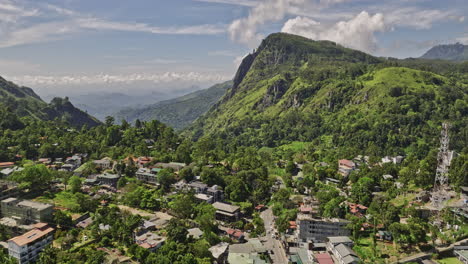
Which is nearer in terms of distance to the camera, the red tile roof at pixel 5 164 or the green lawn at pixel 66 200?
the green lawn at pixel 66 200

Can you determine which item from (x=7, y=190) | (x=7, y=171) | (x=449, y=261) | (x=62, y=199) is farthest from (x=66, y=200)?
(x=449, y=261)

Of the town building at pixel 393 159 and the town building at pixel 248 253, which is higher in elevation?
the town building at pixel 393 159

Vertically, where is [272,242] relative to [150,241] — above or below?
below

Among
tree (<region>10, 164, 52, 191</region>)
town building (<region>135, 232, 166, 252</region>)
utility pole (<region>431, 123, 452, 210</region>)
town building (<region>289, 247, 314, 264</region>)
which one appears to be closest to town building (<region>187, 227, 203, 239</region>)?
town building (<region>135, 232, 166, 252</region>)

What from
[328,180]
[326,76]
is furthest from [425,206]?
[326,76]

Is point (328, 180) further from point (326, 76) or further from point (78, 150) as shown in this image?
point (326, 76)

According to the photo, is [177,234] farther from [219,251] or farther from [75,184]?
[75,184]

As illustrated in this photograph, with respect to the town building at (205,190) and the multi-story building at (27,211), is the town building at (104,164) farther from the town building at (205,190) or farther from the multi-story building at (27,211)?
the multi-story building at (27,211)

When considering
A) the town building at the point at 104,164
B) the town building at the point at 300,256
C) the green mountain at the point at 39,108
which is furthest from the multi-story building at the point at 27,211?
the green mountain at the point at 39,108
